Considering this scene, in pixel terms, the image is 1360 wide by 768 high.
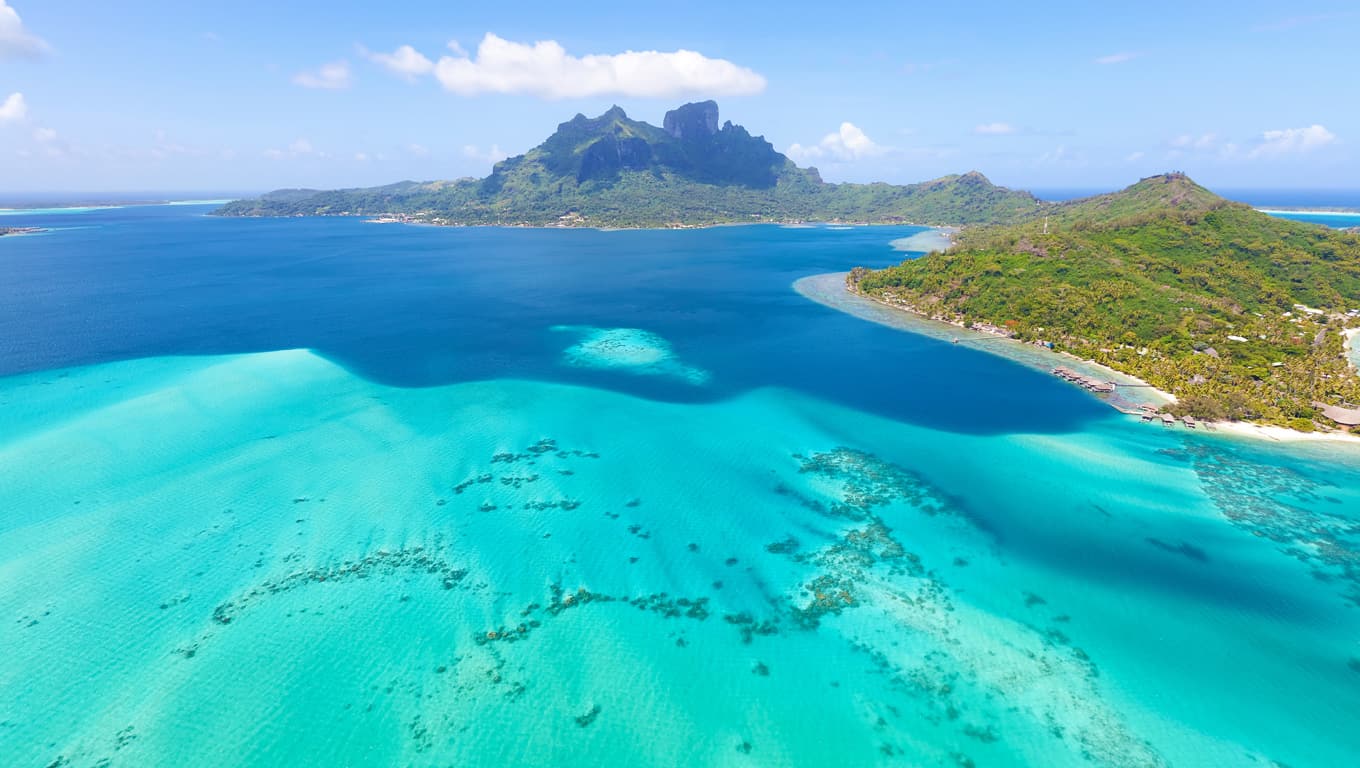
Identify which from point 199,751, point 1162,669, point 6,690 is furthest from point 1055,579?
point 6,690

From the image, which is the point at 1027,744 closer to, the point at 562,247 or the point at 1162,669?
the point at 1162,669

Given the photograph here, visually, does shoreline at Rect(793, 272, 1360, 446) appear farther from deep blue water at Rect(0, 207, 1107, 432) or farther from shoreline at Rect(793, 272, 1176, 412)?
deep blue water at Rect(0, 207, 1107, 432)

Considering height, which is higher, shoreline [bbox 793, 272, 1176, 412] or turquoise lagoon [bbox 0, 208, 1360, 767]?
shoreline [bbox 793, 272, 1176, 412]

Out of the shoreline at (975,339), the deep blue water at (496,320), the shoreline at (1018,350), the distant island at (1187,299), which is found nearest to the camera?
the shoreline at (1018,350)

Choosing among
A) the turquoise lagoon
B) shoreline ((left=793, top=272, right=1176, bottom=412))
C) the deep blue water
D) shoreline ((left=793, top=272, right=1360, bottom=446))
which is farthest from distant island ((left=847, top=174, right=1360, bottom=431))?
the deep blue water

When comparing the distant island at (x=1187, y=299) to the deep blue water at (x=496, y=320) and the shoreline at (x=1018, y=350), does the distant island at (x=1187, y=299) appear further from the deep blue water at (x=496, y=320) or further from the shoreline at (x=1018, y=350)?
the deep blue water at (x=496, y=320)

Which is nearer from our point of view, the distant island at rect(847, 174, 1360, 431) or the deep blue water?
the distant island at rect(847, 174, 1360, 431)

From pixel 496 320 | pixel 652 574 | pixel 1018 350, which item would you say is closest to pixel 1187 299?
pixel 1018 350

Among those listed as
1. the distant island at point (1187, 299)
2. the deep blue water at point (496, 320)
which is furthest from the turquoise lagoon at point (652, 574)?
the distant island at point (1187, 299)
